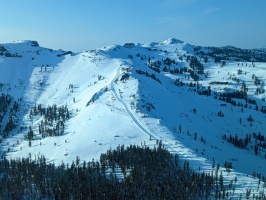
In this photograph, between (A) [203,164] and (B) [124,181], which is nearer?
(B) [124,181]

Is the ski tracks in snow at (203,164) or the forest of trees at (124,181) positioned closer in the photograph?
the forest of trees at (124,181)

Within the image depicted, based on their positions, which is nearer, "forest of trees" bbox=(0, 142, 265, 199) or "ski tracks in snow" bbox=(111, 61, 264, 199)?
"forest of trees" bbox=(0, 142, 265, 199)

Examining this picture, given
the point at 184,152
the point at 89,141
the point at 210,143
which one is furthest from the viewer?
the point at 210,143

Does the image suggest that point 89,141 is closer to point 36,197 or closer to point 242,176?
point 36,197

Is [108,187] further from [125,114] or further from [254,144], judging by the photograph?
[254,144]

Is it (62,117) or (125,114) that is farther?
(62,117)

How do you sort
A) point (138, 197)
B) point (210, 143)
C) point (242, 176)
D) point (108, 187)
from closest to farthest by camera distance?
point (138, 197) < point (108, 187) < point (242, 176) < point (210, 143)

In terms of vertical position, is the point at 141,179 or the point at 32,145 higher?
the point at 141,179

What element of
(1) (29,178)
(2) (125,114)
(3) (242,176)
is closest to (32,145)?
(2) (125,114)

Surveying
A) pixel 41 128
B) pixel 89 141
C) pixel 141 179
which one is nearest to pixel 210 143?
pixel 89 141

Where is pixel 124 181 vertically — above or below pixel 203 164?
below
